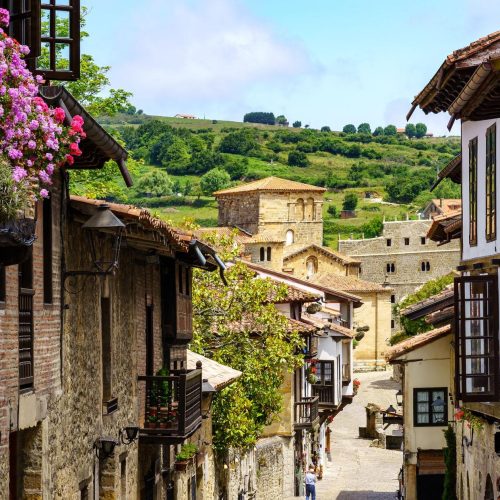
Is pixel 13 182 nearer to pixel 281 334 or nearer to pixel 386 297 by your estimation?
pixel 281 334

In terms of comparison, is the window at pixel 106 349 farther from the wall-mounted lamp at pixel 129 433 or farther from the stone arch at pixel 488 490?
the stone arch at pixel 488 490

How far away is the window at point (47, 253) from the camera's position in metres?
15.0

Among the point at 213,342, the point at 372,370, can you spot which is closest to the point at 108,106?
the point at 213,342

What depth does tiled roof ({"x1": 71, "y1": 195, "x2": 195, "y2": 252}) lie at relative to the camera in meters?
16.1

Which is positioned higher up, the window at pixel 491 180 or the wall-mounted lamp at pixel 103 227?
the window at pixel 491 180

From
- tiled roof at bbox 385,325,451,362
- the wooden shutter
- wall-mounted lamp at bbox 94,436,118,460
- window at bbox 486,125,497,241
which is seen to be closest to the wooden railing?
the wooden shutter

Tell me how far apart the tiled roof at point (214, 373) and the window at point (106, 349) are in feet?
34.8

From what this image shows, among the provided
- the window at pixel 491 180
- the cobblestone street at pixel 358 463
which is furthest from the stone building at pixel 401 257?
the window at pixel 491 180

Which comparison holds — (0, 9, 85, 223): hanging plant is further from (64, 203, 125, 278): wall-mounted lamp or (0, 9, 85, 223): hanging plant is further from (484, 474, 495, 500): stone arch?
(484, 474, 495, 500): stone arch

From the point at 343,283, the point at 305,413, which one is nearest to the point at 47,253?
the point at 305,413

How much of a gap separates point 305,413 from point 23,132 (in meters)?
41.7

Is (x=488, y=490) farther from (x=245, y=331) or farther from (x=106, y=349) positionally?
(x=245, y=331)

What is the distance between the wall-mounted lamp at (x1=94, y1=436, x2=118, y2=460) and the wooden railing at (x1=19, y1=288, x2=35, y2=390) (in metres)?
4.23

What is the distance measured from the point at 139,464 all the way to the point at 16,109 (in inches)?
479
